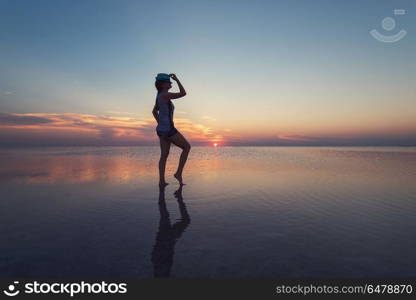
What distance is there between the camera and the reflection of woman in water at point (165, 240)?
205 centimetres

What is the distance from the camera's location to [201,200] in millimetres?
4723

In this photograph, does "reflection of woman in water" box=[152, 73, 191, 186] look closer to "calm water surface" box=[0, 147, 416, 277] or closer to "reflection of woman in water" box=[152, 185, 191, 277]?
"calm water surface" box=[0, 147, 416, 277]

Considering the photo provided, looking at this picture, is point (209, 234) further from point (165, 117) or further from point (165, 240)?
point (165, 117)

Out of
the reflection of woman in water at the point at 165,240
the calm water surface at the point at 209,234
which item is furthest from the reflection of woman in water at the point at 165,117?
the reflection of woman in water at the point at 165,240

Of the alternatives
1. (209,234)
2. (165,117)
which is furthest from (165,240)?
(165,117)

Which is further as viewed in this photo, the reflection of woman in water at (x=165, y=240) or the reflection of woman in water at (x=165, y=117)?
the reflection of woman in water at (x=165, y=117)

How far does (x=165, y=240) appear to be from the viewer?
8.70ft

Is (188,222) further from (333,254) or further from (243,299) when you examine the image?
(333,254)

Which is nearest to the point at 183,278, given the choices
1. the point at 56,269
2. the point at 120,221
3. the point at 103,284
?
the point at 103,284

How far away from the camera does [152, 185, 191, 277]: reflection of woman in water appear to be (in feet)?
6.72

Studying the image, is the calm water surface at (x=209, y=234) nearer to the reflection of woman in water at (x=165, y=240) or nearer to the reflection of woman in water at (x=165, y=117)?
the reflection of woman in water at (x=165, y=240)

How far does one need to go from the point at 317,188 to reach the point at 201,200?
3.13 meters

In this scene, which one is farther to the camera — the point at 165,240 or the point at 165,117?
the point at 165,117

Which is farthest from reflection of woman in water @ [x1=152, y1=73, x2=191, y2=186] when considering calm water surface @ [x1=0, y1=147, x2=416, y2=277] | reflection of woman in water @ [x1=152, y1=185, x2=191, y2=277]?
reflection of woman in water @ [x1=152, y1=185, x2=191, y2=277]
